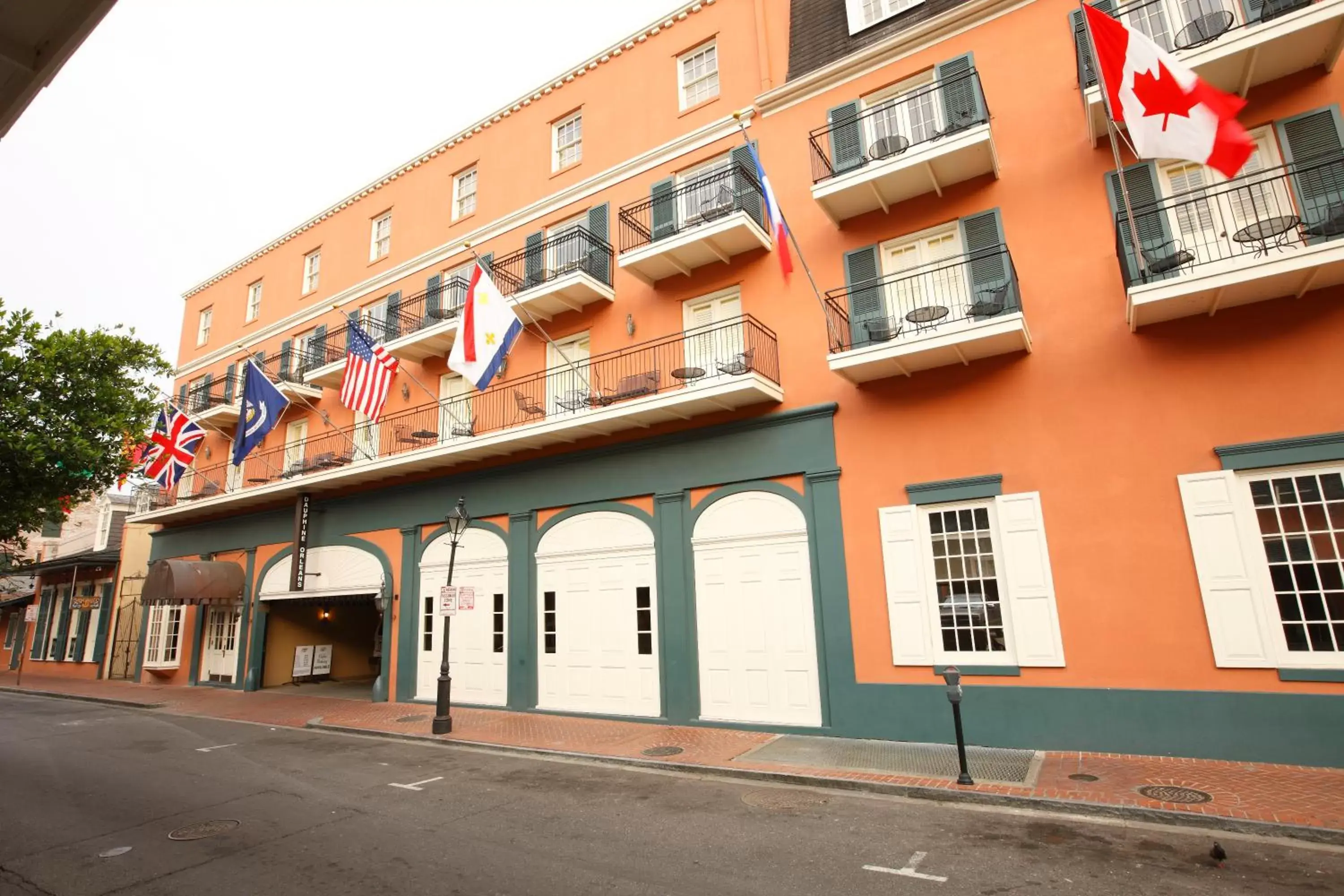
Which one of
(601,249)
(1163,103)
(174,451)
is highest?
(601,249)

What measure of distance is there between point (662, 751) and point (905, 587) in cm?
450

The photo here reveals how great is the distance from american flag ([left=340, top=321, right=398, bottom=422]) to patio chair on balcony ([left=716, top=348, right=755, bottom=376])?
7620mm

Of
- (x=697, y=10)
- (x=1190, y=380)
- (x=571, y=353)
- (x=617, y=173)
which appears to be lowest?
(x=1190, y=380)

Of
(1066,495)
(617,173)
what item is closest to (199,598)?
(617,173)

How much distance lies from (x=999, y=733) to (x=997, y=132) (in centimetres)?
943

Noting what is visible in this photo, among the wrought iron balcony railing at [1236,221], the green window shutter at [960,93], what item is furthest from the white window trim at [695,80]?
the wrought iron balcony railing at [1236,221]

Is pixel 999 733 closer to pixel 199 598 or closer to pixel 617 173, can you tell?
pixel 617 173

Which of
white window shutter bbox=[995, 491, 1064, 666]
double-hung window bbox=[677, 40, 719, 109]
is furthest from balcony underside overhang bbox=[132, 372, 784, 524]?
double-hung window bbox=[677, 40, 719, 109]

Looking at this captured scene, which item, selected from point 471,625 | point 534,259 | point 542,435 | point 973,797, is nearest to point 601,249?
point 534,259

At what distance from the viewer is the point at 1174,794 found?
23.0ft

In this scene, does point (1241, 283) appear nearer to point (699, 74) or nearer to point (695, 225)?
point (695, 225)

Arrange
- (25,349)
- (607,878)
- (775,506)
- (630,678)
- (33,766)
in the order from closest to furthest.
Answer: (607,878) → (33,766) → (775,506) → (630,678) → (25,349)

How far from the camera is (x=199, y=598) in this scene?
19812 mm

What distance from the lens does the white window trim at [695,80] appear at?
1471 centimetres
